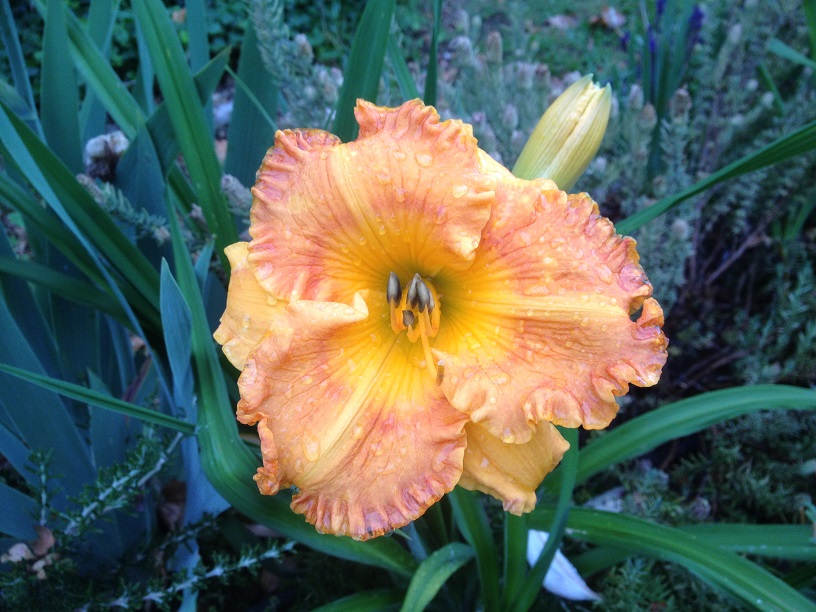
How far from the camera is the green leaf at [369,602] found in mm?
958

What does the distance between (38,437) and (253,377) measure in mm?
544

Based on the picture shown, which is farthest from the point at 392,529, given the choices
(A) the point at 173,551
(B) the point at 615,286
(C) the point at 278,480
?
(A) the point at 173,551

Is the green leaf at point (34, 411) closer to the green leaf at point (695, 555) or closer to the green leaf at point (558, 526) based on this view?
the green leaf at point (558, 526)

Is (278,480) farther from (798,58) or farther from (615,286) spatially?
(798,58)

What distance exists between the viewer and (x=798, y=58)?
1.43 metres

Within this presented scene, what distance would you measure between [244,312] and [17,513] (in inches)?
23.6

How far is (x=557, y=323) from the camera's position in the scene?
2.37 feet

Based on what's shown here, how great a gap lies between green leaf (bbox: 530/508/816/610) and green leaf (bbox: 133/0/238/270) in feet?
2.53

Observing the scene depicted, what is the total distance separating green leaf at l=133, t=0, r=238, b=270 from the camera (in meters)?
0.93

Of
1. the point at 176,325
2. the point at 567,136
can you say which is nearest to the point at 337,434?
the point at 176,325

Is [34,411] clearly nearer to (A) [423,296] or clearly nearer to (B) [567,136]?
(A) [423,296]

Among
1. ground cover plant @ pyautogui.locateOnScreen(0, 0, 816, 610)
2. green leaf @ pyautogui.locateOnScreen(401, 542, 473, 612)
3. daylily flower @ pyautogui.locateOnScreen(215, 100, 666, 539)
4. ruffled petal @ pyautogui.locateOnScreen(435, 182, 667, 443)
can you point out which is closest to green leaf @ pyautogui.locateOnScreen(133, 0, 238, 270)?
ground cover plant @ pyautogui.locateOnScreen(0, 0, 816, 610)

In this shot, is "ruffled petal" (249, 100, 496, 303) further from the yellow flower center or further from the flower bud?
the flower bud

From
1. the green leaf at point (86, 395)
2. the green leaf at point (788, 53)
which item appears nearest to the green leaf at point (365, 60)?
the green leaf at point (86, 395)
